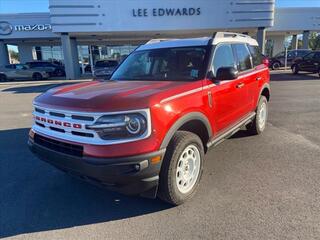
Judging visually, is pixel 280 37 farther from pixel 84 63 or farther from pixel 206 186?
pixel 206 186

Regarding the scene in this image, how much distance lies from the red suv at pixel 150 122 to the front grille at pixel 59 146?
11 mm

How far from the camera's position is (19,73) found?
81.6 feet

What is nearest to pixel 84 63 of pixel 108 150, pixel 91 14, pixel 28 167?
pixel 91 14

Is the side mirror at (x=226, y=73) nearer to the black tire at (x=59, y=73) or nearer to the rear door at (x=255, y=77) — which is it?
the rear door at (x=255, y=77)

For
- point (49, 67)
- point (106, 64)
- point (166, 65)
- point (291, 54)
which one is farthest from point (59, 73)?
point (166, 65)

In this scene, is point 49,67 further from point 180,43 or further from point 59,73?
point 180,43

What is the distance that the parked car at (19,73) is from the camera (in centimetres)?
2462

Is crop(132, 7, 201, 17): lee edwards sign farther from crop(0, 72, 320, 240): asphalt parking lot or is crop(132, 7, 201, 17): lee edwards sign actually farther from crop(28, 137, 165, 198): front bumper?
crop(28, 137, 165, 198): front bumper

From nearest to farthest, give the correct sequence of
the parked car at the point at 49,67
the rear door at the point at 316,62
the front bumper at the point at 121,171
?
1. the front bumper at the point at 121,171
2. the rear door at the point at 316,62
3. the parked car at the point at 49,67

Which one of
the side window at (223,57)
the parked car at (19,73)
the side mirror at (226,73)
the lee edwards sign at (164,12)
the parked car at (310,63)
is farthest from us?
the parked car at (19,73)

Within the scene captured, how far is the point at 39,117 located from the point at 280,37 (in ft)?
111

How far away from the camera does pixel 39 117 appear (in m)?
3.31

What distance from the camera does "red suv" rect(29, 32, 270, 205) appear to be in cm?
264

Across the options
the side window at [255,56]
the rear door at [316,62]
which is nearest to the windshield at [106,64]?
the rear door at [316,62]
